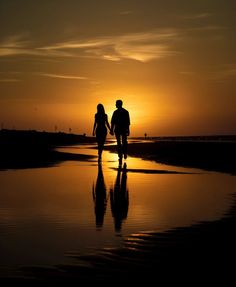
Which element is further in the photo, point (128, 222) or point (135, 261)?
point (128, 222)

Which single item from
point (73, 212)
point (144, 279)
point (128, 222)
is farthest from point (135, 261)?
point (73, 212)

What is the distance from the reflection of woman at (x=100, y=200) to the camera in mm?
8634

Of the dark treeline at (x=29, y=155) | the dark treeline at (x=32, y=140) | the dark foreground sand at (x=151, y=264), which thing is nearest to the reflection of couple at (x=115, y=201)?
the dark foreground sand at (x=151, y=264)

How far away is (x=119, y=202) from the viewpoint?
10727mm

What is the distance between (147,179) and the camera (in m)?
16.3

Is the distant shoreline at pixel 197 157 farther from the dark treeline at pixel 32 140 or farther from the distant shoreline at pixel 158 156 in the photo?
the dark treeline at pixel 32 140

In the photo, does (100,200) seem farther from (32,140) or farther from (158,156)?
(32,140)

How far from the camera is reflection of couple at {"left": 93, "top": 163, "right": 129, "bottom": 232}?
28.2 ft

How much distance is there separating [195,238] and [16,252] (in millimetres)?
2164

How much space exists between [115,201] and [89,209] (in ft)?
4.40

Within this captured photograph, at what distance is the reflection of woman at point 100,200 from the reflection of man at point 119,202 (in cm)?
16

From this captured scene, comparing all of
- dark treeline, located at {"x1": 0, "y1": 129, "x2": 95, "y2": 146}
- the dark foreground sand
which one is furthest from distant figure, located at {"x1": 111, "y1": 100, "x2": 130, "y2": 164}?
dark treeline, located at {"x1": 0, "y1": 129, "x2": 95, "y2": 146}

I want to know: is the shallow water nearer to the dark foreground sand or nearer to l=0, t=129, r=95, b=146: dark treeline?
the dark foreground sand

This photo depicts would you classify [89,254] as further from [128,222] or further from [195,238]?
[128,222]
